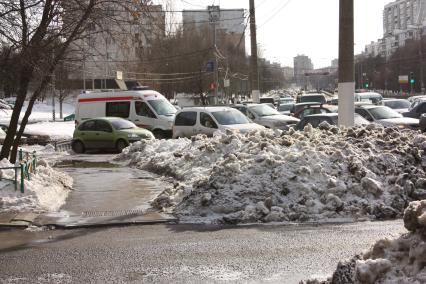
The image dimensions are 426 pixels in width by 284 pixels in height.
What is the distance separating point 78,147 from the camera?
84.8 ft

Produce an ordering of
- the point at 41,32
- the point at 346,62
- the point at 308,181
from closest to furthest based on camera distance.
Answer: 1. the point at 308,181
2. the point at 41,32
3. the point at 346,62

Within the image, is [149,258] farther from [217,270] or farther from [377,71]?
[377,71]

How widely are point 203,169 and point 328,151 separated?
3067 mm

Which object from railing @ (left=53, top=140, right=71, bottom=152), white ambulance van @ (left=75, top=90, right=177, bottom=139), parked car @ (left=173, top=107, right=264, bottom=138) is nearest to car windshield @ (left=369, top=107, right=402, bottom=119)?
parked car @ (left=173, top=107, right=264, bottom=138)

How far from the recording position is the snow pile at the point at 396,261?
4258mm

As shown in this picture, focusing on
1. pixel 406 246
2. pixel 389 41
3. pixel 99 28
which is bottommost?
pixel 406 246

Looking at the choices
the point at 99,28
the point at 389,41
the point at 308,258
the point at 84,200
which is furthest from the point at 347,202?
the point at 389,41

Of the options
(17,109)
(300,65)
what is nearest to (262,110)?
(17,109)

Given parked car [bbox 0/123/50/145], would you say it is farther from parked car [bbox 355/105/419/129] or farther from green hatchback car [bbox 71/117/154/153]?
parked car [bbox 355/105/419/129]

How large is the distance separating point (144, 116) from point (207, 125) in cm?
710

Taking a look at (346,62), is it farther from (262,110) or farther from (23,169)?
(262,110)

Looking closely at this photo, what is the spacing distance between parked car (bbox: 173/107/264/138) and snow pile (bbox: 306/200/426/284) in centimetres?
1588

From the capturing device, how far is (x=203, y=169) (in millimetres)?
13266

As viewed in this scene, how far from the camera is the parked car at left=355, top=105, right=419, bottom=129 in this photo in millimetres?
21172
